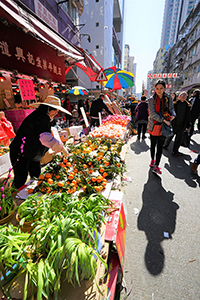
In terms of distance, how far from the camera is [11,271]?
96cm

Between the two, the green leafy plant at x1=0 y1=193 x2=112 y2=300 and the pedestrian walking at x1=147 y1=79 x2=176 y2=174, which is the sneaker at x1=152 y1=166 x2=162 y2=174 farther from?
the green leafy plant at x1=0 y1=193 x2=112 y2=300

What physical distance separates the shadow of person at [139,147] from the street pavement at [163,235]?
207cm

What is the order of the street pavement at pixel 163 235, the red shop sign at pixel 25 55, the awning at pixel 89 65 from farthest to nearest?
the awning at pixel 89 65
the red shop sign at pixel 25 55
the street pavement at pixel 163 235

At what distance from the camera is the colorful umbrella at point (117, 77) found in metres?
8.92

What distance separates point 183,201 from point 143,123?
4969 mm

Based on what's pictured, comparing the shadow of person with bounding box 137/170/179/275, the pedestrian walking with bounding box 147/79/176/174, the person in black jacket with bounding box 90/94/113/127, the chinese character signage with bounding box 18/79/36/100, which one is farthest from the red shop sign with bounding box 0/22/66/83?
the shadow of person with bounding box 137/170/179/275

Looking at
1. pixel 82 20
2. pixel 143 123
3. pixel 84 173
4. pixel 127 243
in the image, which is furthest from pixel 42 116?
pixel 82 20

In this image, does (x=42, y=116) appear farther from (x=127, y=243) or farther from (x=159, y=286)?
(x=159, y=286)

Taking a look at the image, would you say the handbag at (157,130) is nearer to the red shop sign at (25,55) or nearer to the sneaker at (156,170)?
the sneaker at (156,170)

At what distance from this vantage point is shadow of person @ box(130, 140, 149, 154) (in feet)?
21.7

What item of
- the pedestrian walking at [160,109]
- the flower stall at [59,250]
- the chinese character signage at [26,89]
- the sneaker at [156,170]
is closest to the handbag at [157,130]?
the pedestrian walking at [160,109]

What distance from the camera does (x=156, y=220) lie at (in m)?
2.79

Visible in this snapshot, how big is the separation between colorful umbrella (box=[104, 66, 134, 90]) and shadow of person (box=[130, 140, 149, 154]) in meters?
4.32

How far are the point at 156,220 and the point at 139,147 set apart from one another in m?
4.58
